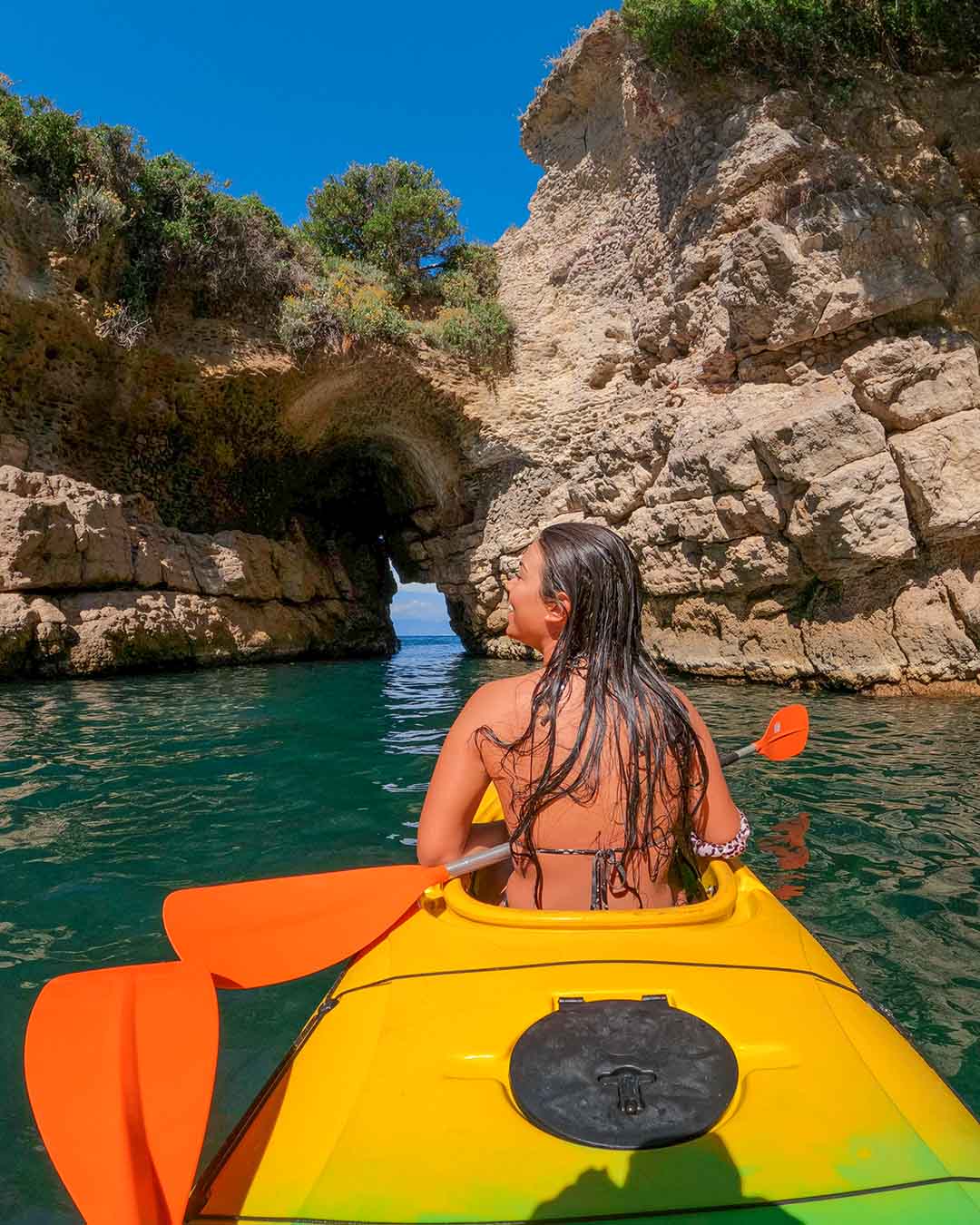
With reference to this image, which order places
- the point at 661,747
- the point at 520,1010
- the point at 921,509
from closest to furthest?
the point at 520,1010 → the point at 661,747 → the point at 921,509

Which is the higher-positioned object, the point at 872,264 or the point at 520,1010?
the point at 872,264

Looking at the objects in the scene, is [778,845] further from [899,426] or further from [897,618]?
[899,426]

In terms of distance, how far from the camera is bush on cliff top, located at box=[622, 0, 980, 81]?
9586 millimetres

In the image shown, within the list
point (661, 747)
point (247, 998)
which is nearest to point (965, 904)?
point (661, 747)

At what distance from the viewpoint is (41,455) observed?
1238 centimetres

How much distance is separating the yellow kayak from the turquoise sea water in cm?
79

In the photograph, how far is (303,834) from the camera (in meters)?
4.04

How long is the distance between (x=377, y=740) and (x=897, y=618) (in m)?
7.11

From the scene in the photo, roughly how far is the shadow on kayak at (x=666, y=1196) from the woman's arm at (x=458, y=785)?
3.36 feet

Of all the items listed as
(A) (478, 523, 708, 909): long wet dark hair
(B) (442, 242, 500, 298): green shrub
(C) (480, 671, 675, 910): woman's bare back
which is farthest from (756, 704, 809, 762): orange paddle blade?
(B) (442, 242, 500, 298): green shrub

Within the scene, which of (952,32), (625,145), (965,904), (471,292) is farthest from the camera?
(471,292)

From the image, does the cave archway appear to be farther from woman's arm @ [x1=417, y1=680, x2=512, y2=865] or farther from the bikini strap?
the bikini strap

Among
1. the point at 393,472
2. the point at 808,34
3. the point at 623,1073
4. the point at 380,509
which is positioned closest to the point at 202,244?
the point at 393,472

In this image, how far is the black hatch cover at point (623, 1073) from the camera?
1.11m
